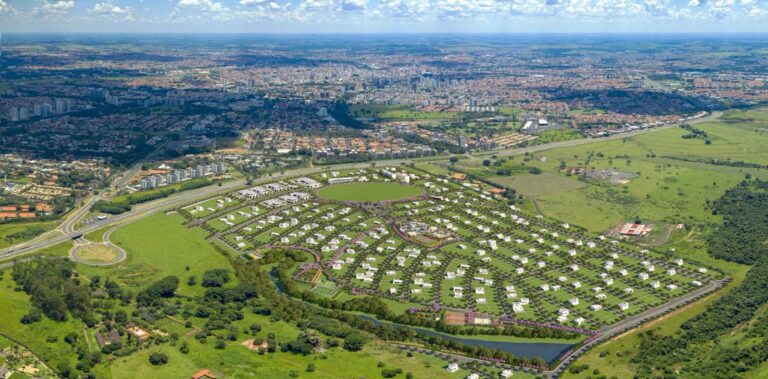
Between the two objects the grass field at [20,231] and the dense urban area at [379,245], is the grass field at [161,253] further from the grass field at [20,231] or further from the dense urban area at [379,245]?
the grass field at [20,231]

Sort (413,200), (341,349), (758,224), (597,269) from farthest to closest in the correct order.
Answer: (413,200) < (758,224) < (597,269) < (341,349)

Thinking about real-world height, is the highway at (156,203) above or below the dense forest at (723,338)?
above

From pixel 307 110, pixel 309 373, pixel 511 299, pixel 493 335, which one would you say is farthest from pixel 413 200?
pixel 307 110

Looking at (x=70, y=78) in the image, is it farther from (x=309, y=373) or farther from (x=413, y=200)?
(x=309, y=373)

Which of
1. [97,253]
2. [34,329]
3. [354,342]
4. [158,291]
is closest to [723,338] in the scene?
[354,342]

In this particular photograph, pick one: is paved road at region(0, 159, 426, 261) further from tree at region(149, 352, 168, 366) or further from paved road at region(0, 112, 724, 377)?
tree at region(149, 352, 168, 366)

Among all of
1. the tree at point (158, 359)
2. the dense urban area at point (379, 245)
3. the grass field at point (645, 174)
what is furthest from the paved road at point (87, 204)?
the grass field at point (645, 174)
